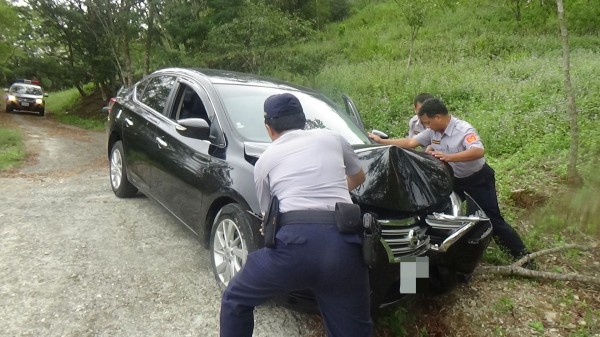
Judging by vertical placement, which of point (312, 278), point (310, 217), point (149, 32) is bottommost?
point (312, 278)

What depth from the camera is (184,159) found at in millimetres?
3998

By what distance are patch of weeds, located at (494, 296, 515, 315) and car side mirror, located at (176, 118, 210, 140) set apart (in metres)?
2.56

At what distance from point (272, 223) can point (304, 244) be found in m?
0.23

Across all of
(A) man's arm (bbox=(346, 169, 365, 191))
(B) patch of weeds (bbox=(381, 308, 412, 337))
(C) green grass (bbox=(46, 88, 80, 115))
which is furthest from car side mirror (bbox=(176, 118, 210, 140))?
(C) green grass (bbox=(46, 88, 80, 115))

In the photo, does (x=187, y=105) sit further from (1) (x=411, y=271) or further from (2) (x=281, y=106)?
(1) (x=411, y=271)

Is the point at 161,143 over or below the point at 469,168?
over

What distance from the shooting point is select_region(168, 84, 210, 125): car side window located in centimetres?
413

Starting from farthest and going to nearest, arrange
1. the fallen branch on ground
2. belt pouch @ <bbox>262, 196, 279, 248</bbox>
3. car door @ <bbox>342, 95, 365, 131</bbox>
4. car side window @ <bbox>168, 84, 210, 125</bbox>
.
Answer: car door @ <bbox>342, 95, 365, 131</bbox>
car side window @ <bbox>168, 84, 210, 125</bbox>
the fallen branch on ground
belt pouch @ <bbox>262, 196, 279, 248</bbox>

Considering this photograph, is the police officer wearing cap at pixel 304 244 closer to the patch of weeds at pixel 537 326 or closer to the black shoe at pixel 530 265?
the patch of weeds at pixel 537 326

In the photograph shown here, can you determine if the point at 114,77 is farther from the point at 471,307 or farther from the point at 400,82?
the point at 471,307

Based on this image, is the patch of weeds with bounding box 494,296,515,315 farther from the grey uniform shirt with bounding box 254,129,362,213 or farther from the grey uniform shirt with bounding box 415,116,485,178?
the grey uniform shirt with bounding box 254,129,362,213

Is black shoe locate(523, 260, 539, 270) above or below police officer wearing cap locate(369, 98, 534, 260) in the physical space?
below

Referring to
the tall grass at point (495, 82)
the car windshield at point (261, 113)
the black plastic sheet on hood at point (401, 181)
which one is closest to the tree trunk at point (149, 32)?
the tall grass at point (495, 82)

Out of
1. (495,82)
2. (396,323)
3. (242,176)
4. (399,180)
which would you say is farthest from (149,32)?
(396,323)
